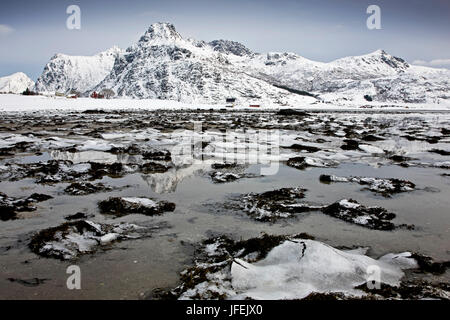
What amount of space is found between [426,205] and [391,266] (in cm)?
399

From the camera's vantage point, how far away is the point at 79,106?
235 ft

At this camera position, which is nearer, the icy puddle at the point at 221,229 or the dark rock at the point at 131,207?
the icy puddle at the point at 221,229

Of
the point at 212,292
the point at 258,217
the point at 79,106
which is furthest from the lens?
the point at 79,106

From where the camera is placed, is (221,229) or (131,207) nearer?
(221,229)

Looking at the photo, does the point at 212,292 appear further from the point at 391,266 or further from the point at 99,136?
the point at 99,136

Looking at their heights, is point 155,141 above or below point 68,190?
above

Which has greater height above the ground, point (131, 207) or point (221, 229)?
point (131, 207)

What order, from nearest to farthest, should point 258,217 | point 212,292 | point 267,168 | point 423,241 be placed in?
point 212,292 < point 423,241 < point 258,217 < point 267,168

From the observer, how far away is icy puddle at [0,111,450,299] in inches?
158

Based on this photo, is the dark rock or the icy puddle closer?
the icy puddle

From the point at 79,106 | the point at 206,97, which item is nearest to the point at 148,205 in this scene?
the point at 79,106

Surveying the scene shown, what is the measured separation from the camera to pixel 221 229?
6.05 metres

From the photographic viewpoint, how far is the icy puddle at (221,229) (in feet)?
13.2

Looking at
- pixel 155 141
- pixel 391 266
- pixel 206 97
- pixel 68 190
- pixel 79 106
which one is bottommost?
pixel 391 266
